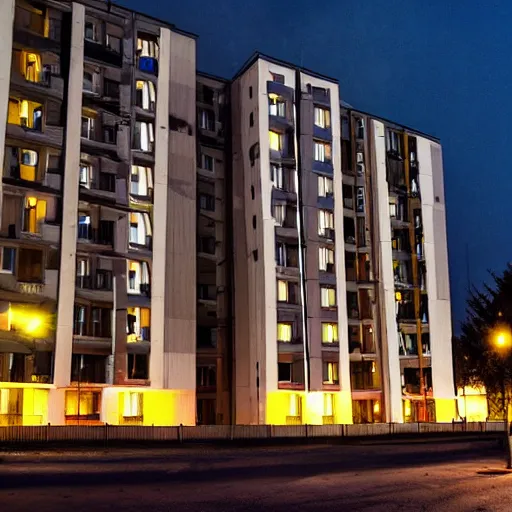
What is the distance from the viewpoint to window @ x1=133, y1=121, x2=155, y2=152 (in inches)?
1965

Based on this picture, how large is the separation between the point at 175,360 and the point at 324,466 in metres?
24.5

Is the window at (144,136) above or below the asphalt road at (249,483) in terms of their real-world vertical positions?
above

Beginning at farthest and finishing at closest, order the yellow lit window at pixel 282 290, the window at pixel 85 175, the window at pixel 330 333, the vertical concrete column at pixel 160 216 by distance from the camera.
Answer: the window at pixel 330 333 < the yellow lit window at pixel 282 290 < the vertical concrete column at pixel 160 216 < the window at pixel 85 175

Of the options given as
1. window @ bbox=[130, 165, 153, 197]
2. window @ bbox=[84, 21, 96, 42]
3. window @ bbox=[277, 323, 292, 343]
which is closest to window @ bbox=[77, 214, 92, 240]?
window @ bbox=[130, 165, 153, 197]

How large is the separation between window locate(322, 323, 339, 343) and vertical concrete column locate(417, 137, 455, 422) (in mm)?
10675

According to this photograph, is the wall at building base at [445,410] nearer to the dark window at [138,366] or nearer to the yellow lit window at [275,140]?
the yellow lit window at [275,140]

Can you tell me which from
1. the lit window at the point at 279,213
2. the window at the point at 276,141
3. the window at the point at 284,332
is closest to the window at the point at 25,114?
the window at the point at 276,141

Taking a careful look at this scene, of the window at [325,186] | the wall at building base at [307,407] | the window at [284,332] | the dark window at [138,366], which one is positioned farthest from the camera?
the window at [325,186]

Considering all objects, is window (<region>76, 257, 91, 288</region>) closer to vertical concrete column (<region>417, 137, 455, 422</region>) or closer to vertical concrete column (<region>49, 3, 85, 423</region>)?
vertical concrete column (<region>49, 3, 85, 423</region>)

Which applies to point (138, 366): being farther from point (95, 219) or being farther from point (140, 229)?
point (95, 219)

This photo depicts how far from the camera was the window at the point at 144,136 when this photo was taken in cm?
4991

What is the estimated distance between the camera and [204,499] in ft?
50.4

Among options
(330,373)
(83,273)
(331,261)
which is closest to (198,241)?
(331,261)

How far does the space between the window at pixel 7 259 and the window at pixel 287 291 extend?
18765mm
